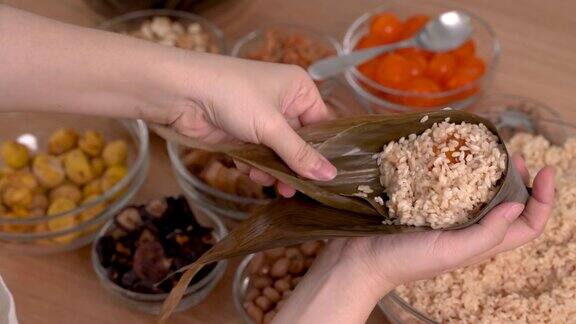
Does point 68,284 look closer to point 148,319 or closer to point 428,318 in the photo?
point 148,319

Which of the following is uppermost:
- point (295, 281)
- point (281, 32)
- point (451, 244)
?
point (451, 244)

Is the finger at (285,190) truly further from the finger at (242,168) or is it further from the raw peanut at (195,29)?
the raw peanut at (195,29)

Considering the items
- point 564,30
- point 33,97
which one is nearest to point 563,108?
point 564,30

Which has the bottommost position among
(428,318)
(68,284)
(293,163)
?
(68,284)

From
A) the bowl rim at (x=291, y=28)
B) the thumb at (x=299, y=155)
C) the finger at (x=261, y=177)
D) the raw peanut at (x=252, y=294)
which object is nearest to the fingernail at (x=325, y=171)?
the thumb at (x=299, y=155)

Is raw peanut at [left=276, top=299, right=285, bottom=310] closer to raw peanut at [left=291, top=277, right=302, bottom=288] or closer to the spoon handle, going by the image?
raw peanut at [left=291, top=277, right=302, bottom=288]

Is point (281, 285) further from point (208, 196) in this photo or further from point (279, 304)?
point (208, 196)

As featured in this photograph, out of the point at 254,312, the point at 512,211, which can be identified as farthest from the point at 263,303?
the point at 512,211
